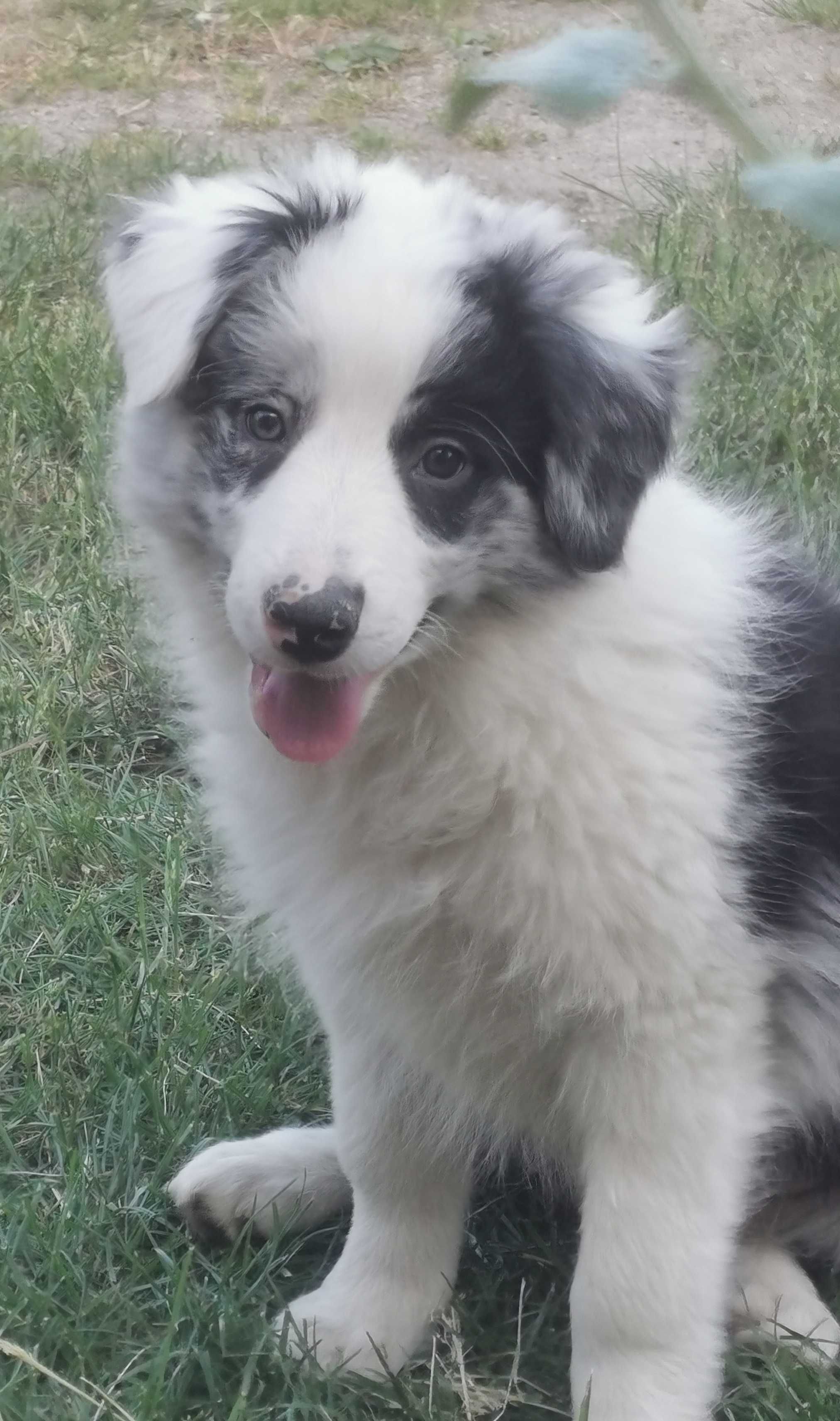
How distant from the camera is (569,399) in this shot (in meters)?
1.94

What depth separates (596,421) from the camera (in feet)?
6.36

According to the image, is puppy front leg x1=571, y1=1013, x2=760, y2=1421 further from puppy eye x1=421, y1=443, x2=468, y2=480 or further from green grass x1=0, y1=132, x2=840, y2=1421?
puppy eye x1=421, y1=443, x2=468, y2=480

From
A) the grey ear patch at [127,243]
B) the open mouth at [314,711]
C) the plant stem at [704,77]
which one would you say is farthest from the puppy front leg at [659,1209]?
the plant stem at [704,77]

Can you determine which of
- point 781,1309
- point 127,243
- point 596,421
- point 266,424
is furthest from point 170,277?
point 781,1309

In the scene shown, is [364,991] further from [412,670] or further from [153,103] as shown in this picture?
[153,103]

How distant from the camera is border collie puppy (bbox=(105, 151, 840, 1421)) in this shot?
188 centimetres

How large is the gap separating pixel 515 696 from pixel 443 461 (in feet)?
1.08

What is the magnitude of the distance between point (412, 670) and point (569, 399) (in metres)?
0.41

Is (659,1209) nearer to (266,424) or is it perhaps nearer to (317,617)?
(317,617)

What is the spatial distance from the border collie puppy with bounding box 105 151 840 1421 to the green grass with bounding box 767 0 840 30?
3.12 feet

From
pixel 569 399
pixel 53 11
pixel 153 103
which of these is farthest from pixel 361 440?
pixel 153 103

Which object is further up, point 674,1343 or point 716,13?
point 716,13

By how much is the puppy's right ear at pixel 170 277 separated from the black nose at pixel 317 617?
1.56 ft

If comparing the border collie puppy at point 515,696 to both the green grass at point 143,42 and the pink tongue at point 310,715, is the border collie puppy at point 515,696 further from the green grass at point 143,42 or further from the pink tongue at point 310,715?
the green grass at point 143,42
